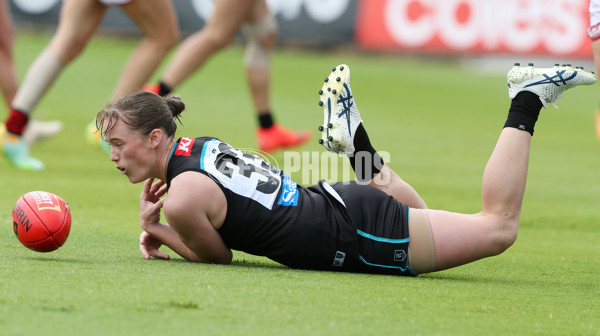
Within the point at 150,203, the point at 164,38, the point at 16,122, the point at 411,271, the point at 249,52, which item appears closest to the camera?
the point at 411,271

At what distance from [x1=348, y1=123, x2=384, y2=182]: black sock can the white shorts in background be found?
137 cm

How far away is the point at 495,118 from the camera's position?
16703 millimetres

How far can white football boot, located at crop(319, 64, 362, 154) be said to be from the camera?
4457mm

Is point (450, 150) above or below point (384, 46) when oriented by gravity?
below

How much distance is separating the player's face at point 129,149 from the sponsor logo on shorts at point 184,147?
13cm

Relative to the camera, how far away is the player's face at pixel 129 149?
3.94 meters

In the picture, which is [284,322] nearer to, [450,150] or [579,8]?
[450,150]

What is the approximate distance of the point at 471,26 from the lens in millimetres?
19859

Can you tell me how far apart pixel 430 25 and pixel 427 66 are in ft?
15.7

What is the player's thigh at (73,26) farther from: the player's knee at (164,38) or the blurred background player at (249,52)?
the blurred background player at (249,52)

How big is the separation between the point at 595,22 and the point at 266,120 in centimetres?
498

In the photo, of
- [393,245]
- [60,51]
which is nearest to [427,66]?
[60,51]

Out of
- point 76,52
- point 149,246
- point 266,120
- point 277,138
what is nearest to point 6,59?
point 76,52

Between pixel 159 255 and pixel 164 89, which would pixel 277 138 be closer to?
pixel 164 89
